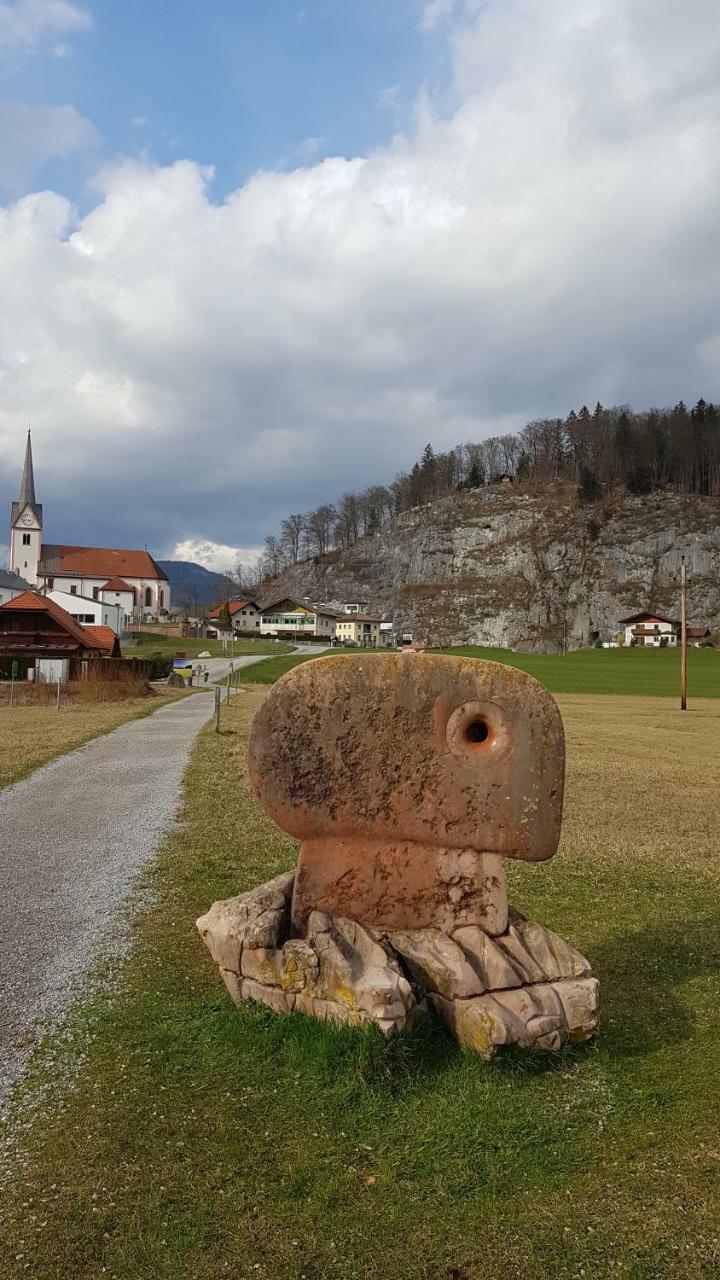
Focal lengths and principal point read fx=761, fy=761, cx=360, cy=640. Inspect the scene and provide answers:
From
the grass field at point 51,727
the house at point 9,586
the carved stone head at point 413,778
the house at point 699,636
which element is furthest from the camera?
the house at point 699,636

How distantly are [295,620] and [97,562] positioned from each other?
1304 inches

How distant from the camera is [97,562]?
12056 cm

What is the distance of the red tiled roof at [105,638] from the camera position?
4838cm

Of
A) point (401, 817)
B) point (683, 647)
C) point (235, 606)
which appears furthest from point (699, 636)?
point (401, 817)

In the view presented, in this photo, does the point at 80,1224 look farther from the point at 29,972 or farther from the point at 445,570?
the point at 445,570

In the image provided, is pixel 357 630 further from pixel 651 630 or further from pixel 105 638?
pixel 105 638

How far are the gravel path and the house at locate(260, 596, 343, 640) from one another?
97.8 metres

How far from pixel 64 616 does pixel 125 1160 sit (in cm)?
4475

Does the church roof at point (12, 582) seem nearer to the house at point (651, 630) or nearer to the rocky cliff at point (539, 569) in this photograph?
the rocky cliff at point (539, 569)

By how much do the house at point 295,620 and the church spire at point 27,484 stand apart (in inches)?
1567

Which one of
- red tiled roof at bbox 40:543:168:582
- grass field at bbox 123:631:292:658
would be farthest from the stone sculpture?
red tiled roof at bbox 40:543:168:582

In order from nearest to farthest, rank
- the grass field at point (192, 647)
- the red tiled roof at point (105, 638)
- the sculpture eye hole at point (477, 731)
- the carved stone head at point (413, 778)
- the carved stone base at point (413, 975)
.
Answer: the carved stone base at point (413, 975), the carved stone head at point (413, 778), the sculpture eye hole at point (477, 731), the red tiled roof at point (105, 638), the grass field at point (192, 647)

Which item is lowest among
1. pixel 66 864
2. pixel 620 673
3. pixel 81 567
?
pixel 66 864

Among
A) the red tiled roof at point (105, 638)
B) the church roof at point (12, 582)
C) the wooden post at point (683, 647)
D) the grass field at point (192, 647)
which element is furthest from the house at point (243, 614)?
the wooden post at point (683, 647)
